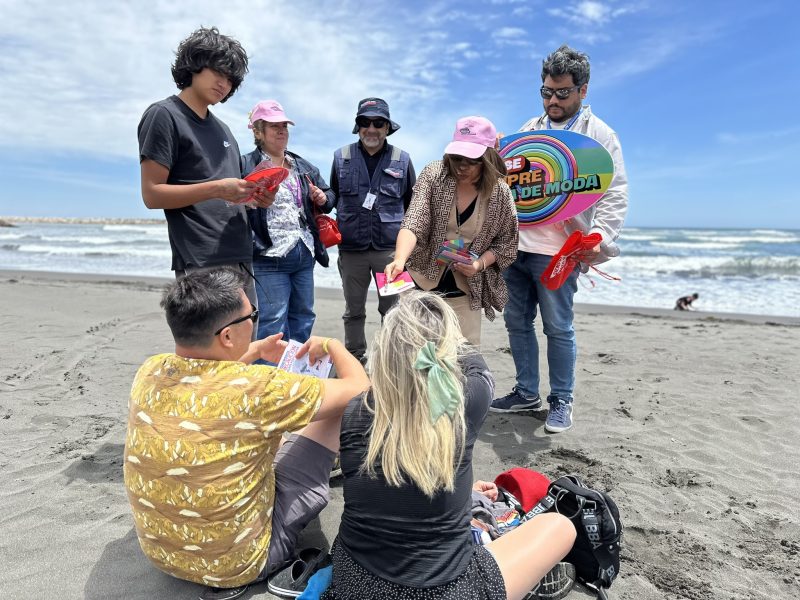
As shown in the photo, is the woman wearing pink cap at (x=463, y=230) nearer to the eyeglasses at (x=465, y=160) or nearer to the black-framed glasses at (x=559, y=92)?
the eyeglasses at (x=465, y=160)

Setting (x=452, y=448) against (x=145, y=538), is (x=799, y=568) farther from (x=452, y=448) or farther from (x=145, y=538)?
(x=145, y=538)

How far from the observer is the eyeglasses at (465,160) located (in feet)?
9.36

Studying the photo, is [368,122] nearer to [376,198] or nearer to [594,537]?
[376,198]

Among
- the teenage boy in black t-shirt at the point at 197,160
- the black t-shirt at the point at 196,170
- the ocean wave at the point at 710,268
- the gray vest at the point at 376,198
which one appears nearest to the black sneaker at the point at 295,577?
the teenage boy in black t-shirt at the point at 197,160

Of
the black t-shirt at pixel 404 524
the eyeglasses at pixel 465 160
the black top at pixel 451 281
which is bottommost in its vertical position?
the black t-shirt at pixel 404 524

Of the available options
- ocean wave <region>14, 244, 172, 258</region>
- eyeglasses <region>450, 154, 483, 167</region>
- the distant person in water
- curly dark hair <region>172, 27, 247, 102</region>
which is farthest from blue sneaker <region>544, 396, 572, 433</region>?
A: ocean wave <region>14, 244, 172, 258</region>

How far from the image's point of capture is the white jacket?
3.11 m

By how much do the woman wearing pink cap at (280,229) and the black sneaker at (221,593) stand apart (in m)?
1.65

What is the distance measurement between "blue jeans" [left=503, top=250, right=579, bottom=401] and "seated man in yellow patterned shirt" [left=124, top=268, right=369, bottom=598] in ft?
5.75

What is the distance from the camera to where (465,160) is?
2.86 metres

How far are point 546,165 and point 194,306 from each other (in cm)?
236

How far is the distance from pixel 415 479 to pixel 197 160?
6.41 feet

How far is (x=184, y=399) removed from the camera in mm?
1717

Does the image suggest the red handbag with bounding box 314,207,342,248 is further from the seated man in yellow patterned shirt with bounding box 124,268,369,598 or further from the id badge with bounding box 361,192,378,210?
the seated man in yellow patterned shirt with bounding box 124,268,369,598
